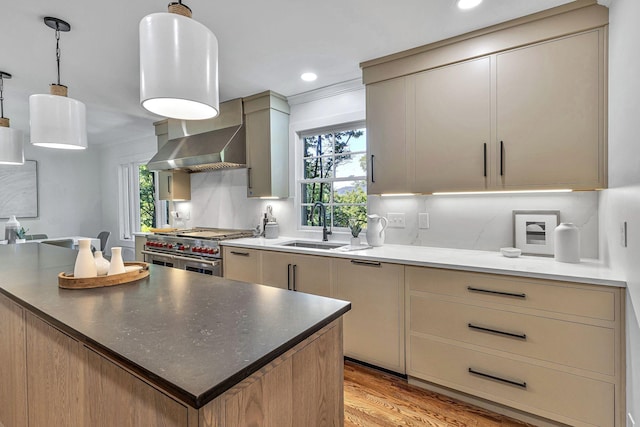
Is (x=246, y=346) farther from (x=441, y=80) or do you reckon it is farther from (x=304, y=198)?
(x=304, y=198)

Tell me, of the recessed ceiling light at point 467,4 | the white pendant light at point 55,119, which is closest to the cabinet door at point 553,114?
the recessed ceiling light at point 467,4

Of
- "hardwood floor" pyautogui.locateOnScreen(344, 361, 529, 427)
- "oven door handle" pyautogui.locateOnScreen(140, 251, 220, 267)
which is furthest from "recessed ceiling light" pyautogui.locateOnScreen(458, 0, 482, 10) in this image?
"oven door handle" pyautogui.locateOnScreen(140, 251, 220, 267)

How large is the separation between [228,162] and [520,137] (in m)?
2.67

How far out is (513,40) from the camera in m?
2.02

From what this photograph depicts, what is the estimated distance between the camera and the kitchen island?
731 millimetres

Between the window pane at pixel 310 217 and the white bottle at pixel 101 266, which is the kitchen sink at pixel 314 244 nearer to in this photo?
the window pane at pixel 310 217

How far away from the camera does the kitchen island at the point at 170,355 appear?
0.73 meters

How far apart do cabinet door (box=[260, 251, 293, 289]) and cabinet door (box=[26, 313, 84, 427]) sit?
1666mm

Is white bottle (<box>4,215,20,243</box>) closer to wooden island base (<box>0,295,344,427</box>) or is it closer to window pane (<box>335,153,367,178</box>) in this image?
wooden island base (<box>0,295,344,427</box>)

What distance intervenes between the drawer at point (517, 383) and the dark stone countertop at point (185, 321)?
1.22 metres

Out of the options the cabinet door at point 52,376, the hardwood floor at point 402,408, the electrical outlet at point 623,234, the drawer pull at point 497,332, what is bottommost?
the hardwood floor at point 402,408

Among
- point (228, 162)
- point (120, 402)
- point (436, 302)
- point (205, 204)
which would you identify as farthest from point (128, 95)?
point (436, 302)

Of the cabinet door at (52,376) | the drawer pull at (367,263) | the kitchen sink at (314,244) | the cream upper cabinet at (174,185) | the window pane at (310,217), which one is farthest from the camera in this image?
the cream upper cabinet at (174,185)

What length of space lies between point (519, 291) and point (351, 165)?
6.15ft
